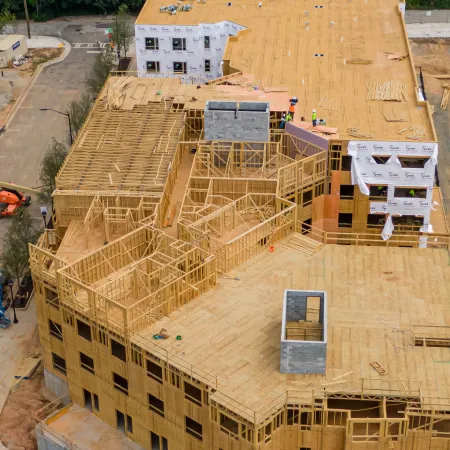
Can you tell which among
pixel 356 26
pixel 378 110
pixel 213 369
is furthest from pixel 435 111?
pixel 213 369

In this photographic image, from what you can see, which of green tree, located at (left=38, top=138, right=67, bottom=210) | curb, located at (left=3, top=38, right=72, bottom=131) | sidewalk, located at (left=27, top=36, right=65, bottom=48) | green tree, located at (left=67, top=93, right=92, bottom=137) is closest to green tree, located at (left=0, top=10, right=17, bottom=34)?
sidewalk, located at (left=27, top=36, right=65, bottom=48)

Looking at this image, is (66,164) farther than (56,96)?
No

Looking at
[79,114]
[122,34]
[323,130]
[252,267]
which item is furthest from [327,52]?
[252,267]

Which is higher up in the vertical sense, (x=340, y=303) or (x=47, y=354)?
(x=340, y=303)

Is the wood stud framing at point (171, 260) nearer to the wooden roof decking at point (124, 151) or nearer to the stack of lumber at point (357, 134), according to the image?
the wooden roof decking at point (124, 151)

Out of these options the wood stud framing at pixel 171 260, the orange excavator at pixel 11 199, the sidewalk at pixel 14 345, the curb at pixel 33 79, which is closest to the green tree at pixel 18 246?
the sidewalk at pixel 14 345

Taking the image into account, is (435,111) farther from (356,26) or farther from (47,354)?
(47,354)

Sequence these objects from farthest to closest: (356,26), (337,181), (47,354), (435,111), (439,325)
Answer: (435,111) → (356,26) → (337,181) → (47,354) → (439,325)
